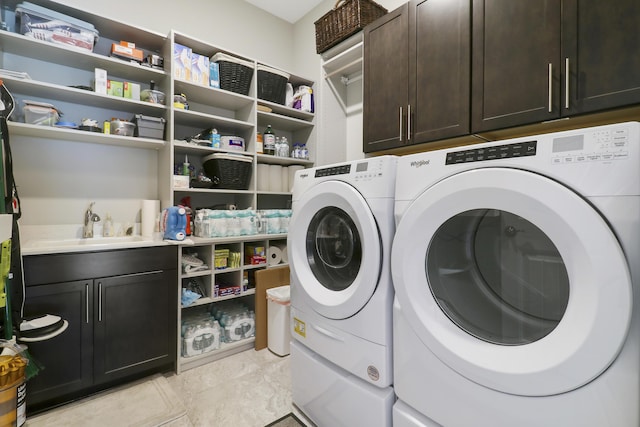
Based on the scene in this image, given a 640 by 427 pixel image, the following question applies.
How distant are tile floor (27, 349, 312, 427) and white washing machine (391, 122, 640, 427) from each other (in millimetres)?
915

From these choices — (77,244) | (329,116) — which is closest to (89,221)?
(77,244)

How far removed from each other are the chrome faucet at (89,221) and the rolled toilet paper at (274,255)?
1.26 m

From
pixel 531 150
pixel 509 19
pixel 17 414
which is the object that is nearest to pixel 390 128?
pixel 509 19

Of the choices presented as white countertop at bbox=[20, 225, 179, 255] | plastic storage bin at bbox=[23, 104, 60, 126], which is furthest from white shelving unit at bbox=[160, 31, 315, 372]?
plastic storage bin at bbox=[23, 104, 60, 126]

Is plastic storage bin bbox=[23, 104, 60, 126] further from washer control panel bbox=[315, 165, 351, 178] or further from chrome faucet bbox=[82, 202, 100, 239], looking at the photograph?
washer control panel bbox=[315, 165, 351, 178]

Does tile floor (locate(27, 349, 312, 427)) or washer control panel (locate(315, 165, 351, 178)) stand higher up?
washer control panel (locate(315, 165, 351, 178))

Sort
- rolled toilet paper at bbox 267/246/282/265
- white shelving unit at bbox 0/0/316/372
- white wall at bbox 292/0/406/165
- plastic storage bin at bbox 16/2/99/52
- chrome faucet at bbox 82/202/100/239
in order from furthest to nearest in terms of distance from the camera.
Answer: white wall at bbox 292/0/406/165 → rolled toilet paper at bbox 267/246/282/265 → chrome faucet at bbox 82/202/100/239 → white shelving unit at bbox 0/0/316/372 → plastic storage bin at bbox 16/2/99/52

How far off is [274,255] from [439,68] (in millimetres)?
1840

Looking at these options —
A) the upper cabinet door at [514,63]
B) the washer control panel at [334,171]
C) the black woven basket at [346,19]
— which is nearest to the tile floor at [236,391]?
the washer control panel at [334,171]

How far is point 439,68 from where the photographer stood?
1.66 meters

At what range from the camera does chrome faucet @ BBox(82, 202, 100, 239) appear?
200cm

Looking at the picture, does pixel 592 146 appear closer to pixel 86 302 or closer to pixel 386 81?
pixel 386 81

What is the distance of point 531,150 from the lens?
0.79 meters

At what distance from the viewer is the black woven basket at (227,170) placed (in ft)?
7.41
